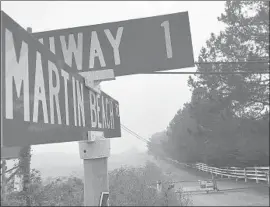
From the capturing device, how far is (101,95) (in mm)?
2406

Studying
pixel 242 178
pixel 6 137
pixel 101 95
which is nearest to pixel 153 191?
pixel 101 95

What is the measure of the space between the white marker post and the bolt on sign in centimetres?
12

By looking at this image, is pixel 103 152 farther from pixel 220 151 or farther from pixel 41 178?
pixel 220 151

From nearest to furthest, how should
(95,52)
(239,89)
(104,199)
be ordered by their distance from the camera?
(104,199) < (95,52) < (239,89)

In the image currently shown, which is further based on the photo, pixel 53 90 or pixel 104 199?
pixel 104 199

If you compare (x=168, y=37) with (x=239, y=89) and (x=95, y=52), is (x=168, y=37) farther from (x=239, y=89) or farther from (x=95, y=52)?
(x=239, y=89)

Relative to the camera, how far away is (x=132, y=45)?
2.33m

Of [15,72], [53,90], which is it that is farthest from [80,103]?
[15,72]

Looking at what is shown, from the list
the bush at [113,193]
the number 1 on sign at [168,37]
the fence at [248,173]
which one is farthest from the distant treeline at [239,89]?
the number 1 on sign at [168,37]

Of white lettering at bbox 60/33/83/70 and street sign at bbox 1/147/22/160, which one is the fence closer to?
white lettering at bbox 60/33/83/70

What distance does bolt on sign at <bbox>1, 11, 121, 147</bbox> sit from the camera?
1.03 m

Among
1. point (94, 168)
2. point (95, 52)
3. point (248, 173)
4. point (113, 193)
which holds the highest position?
point (95, 52)

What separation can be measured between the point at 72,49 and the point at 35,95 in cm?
114

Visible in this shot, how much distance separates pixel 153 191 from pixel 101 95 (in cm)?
715
